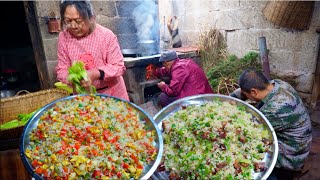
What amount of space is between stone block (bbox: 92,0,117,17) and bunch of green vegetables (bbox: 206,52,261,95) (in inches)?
99.6

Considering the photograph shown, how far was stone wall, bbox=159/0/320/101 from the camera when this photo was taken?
457 cm

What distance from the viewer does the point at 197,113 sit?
7.25ft

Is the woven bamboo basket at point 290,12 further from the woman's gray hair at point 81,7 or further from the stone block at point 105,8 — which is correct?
the stone block at point 105,8

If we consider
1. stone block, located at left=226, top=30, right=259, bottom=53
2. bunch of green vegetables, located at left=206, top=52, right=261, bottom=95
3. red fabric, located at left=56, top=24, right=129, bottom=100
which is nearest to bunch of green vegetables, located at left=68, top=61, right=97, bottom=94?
red fabric, located at left=56, top=24, right=129, bottom=100

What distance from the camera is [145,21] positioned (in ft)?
19.7

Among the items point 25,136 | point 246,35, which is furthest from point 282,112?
point 246,35

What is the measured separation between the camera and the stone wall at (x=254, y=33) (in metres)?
4.57

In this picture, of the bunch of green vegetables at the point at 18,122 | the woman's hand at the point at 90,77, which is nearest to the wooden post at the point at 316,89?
the woman's hand at the point at 90,77

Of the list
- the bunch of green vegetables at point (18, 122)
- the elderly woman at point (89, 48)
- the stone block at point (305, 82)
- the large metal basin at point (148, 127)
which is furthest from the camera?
the stone block at point (305, 82)

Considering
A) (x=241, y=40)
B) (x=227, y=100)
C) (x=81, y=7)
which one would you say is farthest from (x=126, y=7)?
(x=227, y=100)

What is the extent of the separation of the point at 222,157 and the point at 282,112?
40.1 inches

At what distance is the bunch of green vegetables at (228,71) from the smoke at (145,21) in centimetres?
178

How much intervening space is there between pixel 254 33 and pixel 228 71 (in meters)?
1.15

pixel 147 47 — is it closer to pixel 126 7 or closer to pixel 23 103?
pixel 126 7
